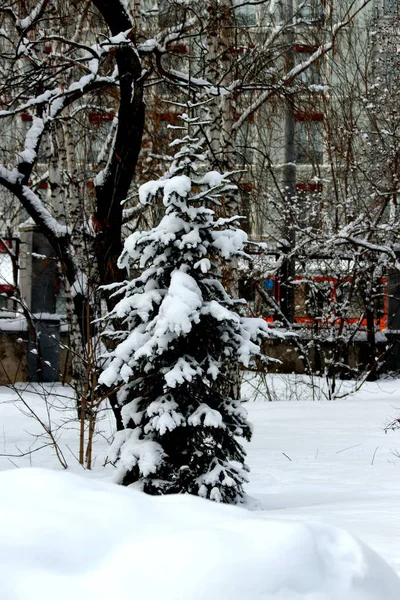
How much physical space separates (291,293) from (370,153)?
2766 millimetres

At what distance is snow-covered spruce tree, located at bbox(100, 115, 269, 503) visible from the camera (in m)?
4.73

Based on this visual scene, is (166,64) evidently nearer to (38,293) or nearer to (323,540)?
(38,293)

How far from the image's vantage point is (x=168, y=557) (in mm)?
1330

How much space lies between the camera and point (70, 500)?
1601mm

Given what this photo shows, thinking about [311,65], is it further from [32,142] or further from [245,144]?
[32,142]

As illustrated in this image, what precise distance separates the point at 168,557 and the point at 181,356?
3.54m

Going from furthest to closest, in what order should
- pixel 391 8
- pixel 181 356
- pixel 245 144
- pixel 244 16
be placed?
pixel 391 8 < pixel 245 144 < pixel 244 16 < pixel 181 356

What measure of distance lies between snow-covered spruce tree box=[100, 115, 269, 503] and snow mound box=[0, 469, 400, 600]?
3118 mm

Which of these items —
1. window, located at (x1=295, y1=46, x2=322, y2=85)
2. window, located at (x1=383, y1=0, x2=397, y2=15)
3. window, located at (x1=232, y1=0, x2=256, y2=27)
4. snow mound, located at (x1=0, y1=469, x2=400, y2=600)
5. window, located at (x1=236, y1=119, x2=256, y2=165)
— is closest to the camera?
snow mound, located at (x1=0, y1=469, x2=400, y2=600)

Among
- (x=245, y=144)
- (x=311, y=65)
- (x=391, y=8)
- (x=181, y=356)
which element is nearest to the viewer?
(x=181, y=356)

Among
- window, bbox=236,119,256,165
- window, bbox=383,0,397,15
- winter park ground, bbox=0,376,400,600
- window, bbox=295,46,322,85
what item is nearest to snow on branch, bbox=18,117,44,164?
window, bbox=236,119,256,165

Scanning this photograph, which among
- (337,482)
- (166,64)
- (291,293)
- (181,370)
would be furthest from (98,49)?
(291,293)

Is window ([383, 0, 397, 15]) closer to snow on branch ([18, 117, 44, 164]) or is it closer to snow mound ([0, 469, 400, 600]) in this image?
snow on branch ([18, 117, 44, 164])

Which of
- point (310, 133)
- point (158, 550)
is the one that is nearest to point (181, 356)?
point (158, 550)
